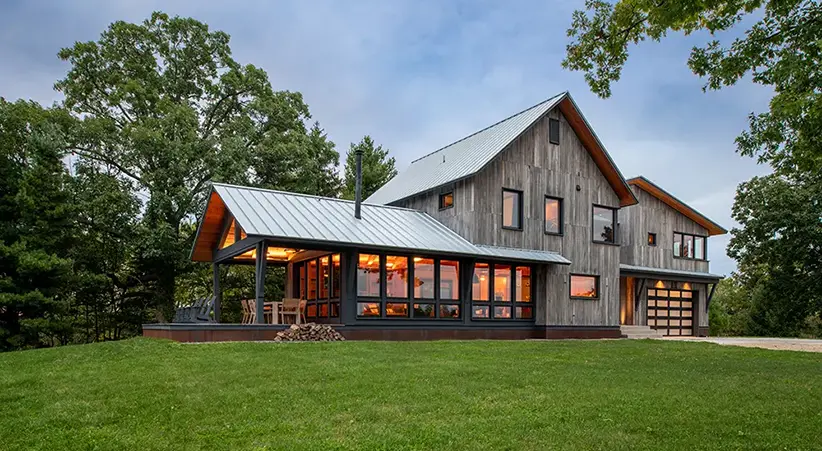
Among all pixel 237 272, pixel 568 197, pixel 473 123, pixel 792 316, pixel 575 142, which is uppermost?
pixel 473 123

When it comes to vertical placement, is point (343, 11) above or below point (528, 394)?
above

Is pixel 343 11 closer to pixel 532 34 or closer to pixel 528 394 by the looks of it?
pixel 532 34

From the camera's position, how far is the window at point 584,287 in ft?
66.3

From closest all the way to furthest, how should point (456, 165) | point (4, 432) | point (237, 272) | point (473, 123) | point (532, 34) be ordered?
point (4, 432)
point (456, 165)
point (532, 34)
point (237, 272)
point (473, 123)

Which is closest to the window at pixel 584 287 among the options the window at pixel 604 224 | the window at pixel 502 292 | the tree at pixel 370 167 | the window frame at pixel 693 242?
the window at pixel 604 224

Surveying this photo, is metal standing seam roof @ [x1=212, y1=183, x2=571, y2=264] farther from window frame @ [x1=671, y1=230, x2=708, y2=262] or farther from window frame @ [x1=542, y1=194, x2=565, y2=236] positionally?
window frame @ [x1=671, y1=230, x2=708, y2=262]

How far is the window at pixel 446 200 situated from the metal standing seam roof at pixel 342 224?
0.57m

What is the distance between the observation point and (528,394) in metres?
7.26

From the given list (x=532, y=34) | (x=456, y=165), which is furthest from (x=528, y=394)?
(x=532, y=34)

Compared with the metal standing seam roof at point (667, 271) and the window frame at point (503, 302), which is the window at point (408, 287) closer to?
the window frame at point (503, 302)

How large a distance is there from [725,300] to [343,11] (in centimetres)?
2914

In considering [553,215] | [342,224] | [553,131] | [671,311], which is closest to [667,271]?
[671,311]

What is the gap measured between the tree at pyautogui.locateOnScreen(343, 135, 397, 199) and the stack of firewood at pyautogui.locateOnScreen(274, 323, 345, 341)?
20.8 m

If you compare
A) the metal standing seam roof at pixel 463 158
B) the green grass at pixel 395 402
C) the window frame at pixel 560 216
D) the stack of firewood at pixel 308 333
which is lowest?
the stack of firewood at pixel 308 333
